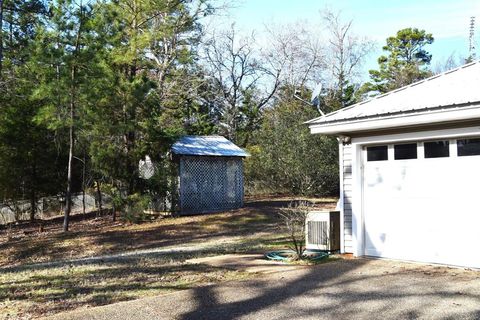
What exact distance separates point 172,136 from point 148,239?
15.4ft

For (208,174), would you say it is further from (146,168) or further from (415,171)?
(415,171)

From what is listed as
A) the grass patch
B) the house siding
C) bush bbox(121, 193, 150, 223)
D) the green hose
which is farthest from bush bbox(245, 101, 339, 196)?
the grass patch

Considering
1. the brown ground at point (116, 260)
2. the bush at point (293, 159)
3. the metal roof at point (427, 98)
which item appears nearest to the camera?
the brown ground at point (116, 260)

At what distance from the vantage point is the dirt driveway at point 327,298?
5.48 m

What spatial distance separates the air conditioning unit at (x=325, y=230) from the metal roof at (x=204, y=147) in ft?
29.7

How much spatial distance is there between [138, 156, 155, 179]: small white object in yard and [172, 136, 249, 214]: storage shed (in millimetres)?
1069

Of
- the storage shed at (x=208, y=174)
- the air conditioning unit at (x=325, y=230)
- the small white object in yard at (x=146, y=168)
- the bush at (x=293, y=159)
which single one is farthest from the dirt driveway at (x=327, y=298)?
the bush at (x=293, y=159)

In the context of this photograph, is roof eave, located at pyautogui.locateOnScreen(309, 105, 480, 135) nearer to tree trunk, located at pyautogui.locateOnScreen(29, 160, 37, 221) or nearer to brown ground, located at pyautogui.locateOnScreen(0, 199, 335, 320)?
brown ground, located at pyautogui.locateOnScreen(0, 199, 335, 320)

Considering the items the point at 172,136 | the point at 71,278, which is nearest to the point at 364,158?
the point at 71,278

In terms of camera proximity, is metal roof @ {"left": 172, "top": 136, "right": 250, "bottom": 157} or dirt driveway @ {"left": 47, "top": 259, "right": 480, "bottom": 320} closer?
dirt driveway @ {"left": 47, "top": 259, "right": 480, "bottom": 320}

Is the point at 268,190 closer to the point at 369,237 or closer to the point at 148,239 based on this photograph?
the point at 148,239

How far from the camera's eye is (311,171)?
24.4 meters

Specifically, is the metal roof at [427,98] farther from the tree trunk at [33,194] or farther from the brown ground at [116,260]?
the tree trunk at [33,194]

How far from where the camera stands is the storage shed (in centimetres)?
1808
